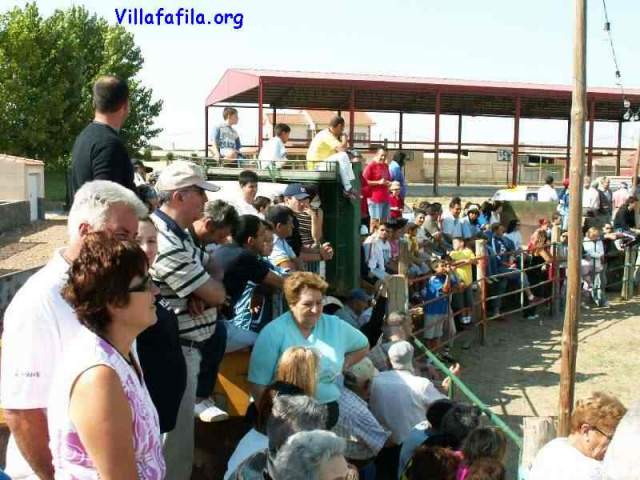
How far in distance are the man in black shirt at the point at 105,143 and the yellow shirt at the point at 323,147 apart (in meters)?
5.32

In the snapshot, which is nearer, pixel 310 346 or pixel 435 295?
pixel 310 346

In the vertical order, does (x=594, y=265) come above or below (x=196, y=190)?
below

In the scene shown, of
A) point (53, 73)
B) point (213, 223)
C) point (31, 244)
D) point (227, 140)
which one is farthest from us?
point (53, 73)

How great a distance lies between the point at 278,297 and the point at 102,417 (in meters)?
3.13

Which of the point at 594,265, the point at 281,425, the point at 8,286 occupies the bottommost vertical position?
the point at 594,265

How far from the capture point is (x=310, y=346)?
4.29 meters

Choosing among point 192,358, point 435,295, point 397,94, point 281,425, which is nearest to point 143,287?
point 281,425

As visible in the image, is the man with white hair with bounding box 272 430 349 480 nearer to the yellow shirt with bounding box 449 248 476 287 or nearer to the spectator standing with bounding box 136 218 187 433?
the spectator standing with bounding box 136 218 187 433

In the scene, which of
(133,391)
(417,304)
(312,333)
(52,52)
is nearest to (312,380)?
(312,333)

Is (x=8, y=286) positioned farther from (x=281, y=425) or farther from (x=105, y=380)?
(x=105, y=380)

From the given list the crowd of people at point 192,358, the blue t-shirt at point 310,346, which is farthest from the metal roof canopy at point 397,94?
the blue t-shirt at point 310,346

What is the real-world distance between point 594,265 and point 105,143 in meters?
13.2

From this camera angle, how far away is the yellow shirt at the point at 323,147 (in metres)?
9.03

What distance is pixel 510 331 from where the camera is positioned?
1298 centimetres
